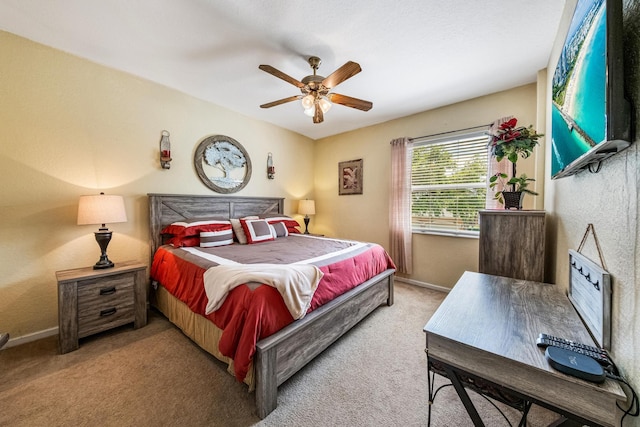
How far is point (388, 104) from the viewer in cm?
322

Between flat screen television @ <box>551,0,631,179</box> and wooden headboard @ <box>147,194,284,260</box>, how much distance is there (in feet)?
11.4

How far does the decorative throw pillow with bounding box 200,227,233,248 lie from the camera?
2656 millimetres

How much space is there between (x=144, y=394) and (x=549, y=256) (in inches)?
125

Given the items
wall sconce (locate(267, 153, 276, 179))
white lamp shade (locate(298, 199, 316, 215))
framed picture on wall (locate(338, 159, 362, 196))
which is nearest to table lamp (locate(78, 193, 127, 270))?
wall sconce (locate(267, 153, 276, 179))

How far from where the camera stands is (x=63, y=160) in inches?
87.7

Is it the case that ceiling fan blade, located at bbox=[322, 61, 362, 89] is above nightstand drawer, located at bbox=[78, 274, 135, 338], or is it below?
above

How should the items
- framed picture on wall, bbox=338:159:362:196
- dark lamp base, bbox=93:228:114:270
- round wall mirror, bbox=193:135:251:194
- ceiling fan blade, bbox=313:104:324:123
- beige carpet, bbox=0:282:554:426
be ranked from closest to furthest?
beige carpet, bbox=0:282:554:426 < dark lamp base, bbox=93:228:114:270 < ceiling fan blade, bbox=313:104:324:123 < round wall mirror, bbox=193:135:251:194 < framed picture on wall, bbox=338:159:362:196

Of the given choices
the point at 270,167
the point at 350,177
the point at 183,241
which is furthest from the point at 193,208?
the point at 350,177

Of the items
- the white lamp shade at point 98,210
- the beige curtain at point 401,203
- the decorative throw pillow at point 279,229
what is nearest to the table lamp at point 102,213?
the white lamp shade at point 98,210

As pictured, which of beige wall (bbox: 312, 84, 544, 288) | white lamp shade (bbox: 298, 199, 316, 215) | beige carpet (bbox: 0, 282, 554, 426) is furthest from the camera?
white lamp shade (bbox: 298, 199, 316, 215)

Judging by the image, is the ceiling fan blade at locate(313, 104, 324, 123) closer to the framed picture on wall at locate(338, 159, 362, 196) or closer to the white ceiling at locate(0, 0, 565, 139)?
the white ceiling at locate(0, 0, 565, 139)

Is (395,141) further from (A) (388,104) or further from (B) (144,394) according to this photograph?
(B) (144,394)

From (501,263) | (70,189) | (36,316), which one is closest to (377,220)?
(501,263)

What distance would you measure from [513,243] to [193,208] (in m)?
3.47
